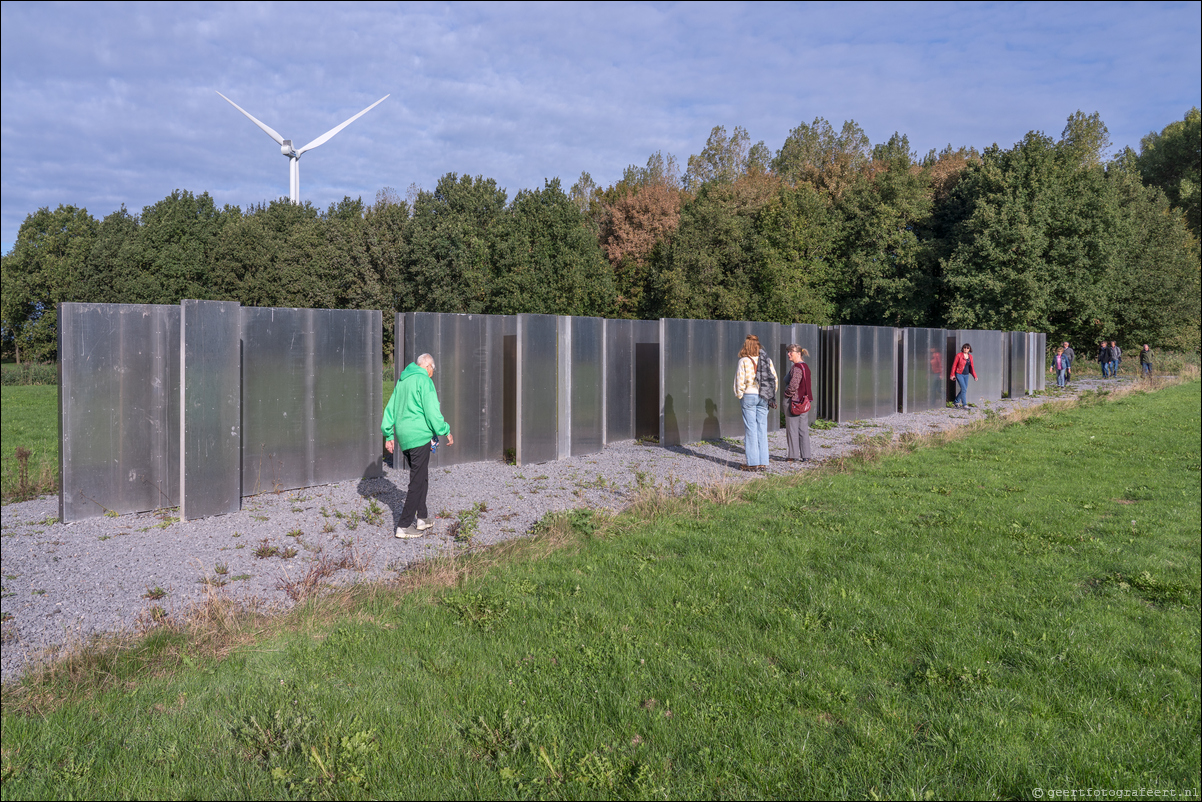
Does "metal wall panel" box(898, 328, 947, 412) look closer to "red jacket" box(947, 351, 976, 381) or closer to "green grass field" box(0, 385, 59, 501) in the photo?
"red jacket" box(947, 351, 976, 381)

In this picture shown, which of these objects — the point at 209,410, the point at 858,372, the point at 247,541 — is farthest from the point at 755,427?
the point at 858,372

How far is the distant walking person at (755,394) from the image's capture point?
38.2ft

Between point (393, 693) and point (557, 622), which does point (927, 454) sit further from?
point (393, 693)

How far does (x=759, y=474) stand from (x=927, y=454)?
3.29 metres

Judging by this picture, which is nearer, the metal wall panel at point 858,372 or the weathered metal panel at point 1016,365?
the metal wall panel at point 858,372

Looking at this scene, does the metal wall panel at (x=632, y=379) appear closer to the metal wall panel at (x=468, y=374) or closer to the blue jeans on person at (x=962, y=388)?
the metal wall panel at (x=468, y=374)

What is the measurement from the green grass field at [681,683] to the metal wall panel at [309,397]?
14.5 feet

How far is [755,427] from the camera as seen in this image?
11.7 metres

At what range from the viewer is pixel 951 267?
139 ft

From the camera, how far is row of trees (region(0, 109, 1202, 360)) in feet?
137

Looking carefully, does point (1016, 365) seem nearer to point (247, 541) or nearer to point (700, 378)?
point (700, 378)

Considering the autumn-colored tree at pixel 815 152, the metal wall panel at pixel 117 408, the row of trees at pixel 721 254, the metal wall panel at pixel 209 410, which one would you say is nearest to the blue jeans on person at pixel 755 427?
the metal wall panel at pixel 209 410

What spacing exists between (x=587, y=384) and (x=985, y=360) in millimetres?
18706

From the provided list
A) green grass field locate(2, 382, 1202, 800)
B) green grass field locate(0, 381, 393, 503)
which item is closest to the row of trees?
green grass field locate(0, 381, 393, 503)
